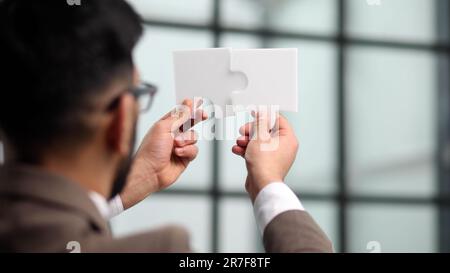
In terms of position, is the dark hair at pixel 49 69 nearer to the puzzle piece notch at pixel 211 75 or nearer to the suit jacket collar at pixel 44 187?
the suit jacket collar at pixel 44 187

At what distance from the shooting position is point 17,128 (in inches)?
23.0

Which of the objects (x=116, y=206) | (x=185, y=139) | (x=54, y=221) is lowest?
(x=54, y=221)

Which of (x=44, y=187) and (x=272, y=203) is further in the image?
(x=272, y=203)

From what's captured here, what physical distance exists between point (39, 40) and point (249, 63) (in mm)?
385

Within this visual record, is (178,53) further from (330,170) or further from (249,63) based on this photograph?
(330,170)

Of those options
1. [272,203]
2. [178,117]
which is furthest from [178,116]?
[272,203]

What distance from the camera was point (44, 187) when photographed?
0.56 metres

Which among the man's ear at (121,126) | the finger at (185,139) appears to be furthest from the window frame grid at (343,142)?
the man's ear at (121,126)

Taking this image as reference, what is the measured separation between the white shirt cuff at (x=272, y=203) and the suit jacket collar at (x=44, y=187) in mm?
220

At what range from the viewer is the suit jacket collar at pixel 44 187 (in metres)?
0.56

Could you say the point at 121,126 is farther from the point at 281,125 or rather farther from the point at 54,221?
the point at 281,125

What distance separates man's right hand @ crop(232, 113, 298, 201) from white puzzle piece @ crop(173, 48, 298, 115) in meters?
0.04

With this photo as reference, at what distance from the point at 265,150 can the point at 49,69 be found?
35 centimetres
